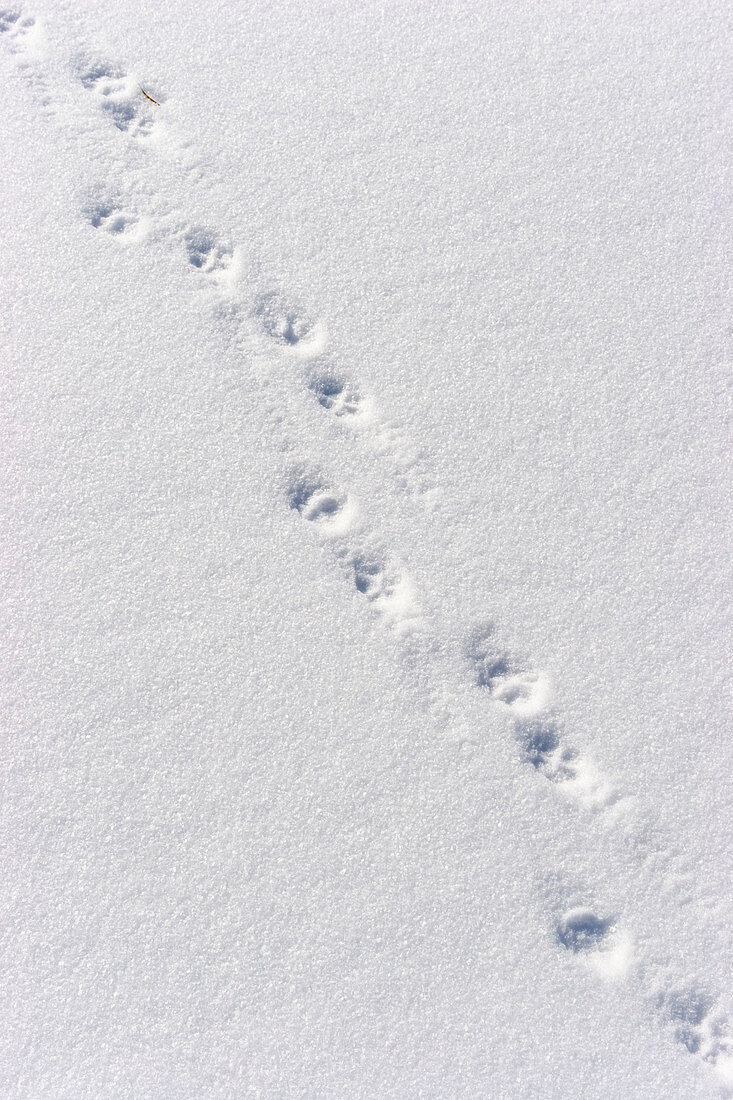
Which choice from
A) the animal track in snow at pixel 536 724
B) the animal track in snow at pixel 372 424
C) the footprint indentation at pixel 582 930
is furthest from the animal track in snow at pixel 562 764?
the animal track in snow at pixel 372 424

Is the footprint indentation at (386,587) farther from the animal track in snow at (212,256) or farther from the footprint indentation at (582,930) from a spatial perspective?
the animal track in snow at (212,256)

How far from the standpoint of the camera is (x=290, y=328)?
1679 millimetres

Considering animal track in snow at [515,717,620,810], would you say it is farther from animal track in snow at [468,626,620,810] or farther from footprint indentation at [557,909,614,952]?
footprint indentation at [557,909,614,952]

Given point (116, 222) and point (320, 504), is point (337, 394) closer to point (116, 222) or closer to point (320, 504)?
point (320, 504)

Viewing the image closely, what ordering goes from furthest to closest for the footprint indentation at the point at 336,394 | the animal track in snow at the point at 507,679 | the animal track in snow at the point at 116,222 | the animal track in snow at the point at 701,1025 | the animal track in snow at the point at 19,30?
the animal track in snow at the point at 19,30 → the animal track in snow at the point at 116,222 → the footprint indentation at the point at 336,394 → the animal track in snow at the point at 507,679 → the animal track in snow at the point at 701,1025

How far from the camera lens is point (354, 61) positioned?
6.08ft

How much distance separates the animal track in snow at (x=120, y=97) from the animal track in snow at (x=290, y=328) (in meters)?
0.60

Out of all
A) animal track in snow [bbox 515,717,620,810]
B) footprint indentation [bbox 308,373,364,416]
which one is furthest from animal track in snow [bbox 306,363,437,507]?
animal track in snow [bbox 515,717,620,810]

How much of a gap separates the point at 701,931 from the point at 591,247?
5.05 feet

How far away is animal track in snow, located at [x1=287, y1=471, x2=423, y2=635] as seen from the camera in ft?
5.00

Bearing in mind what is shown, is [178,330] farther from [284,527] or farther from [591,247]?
[591,247]

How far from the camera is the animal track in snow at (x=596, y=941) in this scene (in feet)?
4.55

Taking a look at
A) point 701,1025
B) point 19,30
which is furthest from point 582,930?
point 19,30

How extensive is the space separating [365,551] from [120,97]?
137 cm
